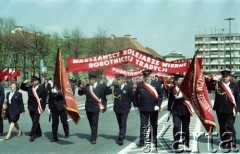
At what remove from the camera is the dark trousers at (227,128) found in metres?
9.67

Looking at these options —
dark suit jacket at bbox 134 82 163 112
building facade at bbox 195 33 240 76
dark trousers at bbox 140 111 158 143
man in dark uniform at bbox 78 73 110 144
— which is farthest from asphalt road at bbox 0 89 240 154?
building facade at bbox 195 33 240 76

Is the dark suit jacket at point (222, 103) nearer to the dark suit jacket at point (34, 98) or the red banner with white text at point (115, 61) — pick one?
the red banner with white text at point (115, 61)

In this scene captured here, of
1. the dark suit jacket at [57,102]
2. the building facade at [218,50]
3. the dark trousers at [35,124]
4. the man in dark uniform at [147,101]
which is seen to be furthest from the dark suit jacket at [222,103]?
the building facade at [218,50]

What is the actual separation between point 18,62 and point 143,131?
189ft

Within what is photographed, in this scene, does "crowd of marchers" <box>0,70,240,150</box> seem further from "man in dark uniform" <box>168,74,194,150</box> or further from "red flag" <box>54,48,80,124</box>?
"red flag" <box>54,48,80,124</box>

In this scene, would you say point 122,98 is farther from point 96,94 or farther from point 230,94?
point 230,94

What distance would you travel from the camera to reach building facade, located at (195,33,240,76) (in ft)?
467

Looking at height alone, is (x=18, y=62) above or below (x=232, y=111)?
above

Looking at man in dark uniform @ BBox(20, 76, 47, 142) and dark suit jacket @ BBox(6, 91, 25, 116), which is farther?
dark suit jacket @ BBox(6, 91, 25, 116)

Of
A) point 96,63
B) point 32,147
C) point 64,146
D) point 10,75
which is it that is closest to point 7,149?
point 32,147

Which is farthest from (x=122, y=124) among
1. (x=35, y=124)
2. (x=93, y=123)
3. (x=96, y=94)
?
(x=35, y=124)

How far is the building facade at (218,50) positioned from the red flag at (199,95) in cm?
13533

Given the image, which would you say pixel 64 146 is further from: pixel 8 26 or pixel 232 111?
pixel 8 26

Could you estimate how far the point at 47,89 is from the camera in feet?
39.4
